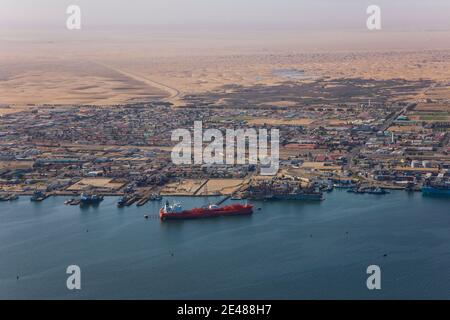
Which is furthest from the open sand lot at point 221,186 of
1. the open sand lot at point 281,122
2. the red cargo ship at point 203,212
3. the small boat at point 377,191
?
the open sand lot at point 281,122

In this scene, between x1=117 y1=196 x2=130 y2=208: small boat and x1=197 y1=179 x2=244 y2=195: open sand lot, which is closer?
x1=117 y1=196 x2=130 y2=208: small boat

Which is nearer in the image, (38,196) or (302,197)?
(302,197)

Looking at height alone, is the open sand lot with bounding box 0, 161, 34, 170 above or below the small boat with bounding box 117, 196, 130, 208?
above

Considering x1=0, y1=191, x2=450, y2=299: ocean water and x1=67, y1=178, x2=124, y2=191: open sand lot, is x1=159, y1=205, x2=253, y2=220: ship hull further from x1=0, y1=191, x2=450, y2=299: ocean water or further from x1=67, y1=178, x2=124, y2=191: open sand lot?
x1=67, y1=178, x2=124, y2=191: open sand lot

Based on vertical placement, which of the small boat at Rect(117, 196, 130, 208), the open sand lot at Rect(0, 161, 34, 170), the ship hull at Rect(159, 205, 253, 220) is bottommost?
the ship hull at Rect(159, 205, 253, 220)

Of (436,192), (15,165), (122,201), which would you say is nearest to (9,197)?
(122,201)

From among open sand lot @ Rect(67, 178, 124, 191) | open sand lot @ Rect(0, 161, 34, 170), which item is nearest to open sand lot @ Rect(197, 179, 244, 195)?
open sand lot @ Rect(67, 178, 124, 191)

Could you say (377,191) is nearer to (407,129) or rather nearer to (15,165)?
(407,129)
